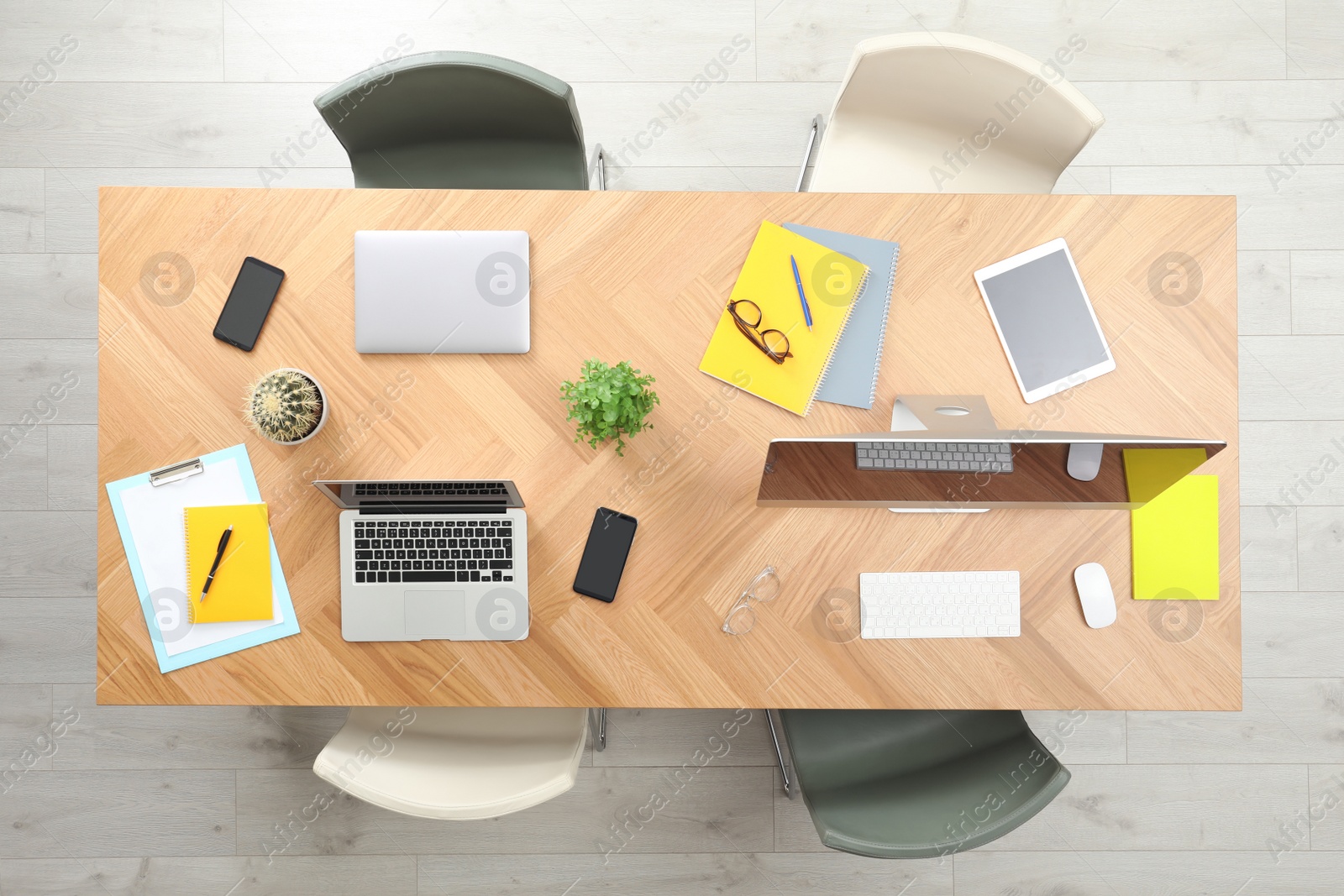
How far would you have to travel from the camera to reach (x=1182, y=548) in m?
1.34

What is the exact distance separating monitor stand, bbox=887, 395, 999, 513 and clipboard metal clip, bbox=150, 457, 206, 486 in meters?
1.26

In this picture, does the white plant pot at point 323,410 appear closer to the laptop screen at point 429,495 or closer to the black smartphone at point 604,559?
the laptop screen at point 429,495

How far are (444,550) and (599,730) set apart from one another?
890 millimetres

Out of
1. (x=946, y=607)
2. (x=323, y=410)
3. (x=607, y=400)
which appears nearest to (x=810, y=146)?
(x=607, y=400)

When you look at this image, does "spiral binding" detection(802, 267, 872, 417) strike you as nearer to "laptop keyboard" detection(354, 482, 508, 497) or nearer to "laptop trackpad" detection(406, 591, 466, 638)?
"laptop keyboard" detection(354, 482, 508, 497)

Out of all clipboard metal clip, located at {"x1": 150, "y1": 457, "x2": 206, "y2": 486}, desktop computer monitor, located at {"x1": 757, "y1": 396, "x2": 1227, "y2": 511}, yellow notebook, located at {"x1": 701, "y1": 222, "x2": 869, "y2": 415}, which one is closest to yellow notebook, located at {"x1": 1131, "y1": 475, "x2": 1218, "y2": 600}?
desktop computer monitor, located at {"x1": 757, "y1": 396, "x2": 1227, "y2": 511}

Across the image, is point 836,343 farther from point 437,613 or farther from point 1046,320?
point 437,613

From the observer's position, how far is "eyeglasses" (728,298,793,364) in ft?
4.40

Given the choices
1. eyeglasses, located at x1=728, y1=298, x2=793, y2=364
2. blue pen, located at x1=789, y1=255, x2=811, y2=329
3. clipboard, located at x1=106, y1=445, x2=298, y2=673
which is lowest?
clipboard, located at x1=106, y1=445, x2=298, y2=673

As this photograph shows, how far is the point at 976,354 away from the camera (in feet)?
4.45

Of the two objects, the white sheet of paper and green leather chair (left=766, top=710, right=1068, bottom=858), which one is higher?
the white sheet of paper

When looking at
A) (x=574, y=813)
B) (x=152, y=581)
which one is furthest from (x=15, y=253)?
(x=574, y=813)

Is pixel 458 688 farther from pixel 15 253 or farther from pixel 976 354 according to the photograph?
pixel 15 253

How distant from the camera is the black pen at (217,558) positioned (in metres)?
1.33
